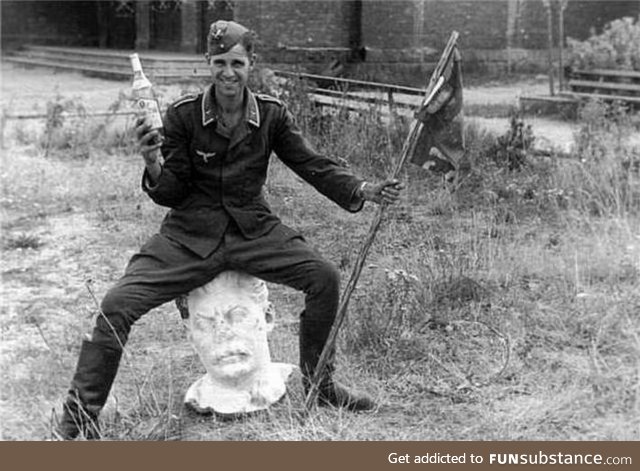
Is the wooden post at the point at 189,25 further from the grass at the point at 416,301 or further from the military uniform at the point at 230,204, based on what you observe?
the military uniform at the point at 230,204

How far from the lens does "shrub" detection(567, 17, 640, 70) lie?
15.9 m

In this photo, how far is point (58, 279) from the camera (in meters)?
7.09

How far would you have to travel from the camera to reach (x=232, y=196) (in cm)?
457

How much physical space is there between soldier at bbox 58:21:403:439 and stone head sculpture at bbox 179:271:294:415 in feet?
0.41

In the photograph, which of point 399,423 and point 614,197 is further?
point 614,197

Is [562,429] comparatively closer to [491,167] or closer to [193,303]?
[193,303]

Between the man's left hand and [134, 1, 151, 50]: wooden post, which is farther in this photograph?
[134, 1, 151, 50]: wooden post

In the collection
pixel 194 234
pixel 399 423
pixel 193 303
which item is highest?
pixel 194 234

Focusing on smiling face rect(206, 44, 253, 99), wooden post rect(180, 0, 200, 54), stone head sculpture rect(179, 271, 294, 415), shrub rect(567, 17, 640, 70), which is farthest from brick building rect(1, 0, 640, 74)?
stone head sculpture rect(179, 271, 294, 415)

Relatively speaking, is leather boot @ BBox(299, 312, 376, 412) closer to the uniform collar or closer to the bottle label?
the uniform collar

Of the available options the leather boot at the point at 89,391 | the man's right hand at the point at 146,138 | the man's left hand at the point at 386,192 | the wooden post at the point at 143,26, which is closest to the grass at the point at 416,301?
the leather boot at the point at 89,391

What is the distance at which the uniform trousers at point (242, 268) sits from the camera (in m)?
4.27
